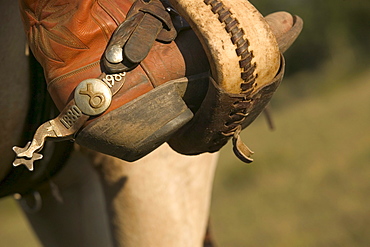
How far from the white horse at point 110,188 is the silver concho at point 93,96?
0.82ft

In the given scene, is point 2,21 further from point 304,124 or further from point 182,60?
point 304,124

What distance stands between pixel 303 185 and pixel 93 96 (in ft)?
7.87

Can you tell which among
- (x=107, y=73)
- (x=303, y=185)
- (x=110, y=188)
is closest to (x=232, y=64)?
(x=107, y=73)

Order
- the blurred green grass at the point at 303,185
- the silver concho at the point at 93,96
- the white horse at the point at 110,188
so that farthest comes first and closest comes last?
the blurred green grass at the point at 303,185, the white horse at the point at 110,188, the silver concho at the point at 93,96

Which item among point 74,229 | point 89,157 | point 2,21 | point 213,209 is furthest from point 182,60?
point 213,209

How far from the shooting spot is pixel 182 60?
833 millimetres

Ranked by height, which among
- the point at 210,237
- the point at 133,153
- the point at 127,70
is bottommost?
the point at 210,237

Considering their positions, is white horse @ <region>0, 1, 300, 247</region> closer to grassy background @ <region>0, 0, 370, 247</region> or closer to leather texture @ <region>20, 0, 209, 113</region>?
leather texture @ <region>20, 0, 209, 113</region>

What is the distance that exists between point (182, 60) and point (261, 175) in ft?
8.49

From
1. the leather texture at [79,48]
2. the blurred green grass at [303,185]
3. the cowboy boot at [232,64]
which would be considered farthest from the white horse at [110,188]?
the blurred green grass at [303,185]

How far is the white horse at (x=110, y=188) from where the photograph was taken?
3.29ft

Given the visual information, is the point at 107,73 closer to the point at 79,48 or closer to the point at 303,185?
the point at 79,48

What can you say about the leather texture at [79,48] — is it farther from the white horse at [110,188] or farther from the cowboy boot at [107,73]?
the white horse at [110,188]

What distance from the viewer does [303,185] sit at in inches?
120
